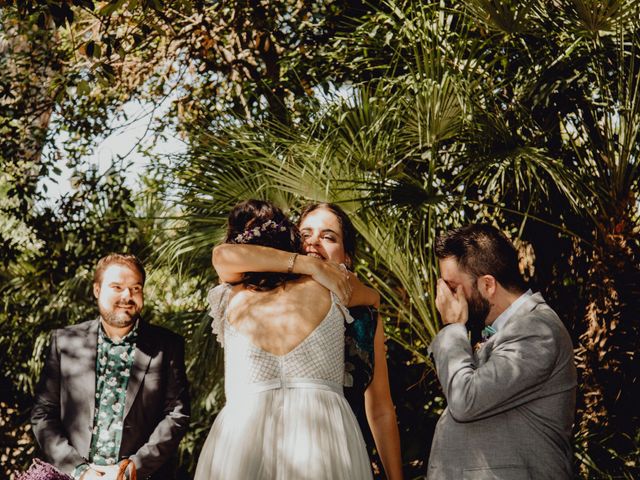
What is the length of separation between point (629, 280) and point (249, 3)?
3.84 meters

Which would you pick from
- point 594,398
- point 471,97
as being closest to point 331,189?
point 471,97

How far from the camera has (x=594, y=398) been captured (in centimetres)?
505

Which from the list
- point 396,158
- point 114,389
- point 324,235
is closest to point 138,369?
point 114,389

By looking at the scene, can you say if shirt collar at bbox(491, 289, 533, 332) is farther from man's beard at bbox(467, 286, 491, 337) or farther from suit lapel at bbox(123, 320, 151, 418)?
suit lapel at bbox(123, 320, 151, 418)

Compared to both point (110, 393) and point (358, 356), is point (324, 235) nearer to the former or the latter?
point (358, 356)

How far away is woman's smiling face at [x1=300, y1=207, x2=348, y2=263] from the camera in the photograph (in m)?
3.62

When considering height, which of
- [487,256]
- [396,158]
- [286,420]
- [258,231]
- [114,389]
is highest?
[396,158]

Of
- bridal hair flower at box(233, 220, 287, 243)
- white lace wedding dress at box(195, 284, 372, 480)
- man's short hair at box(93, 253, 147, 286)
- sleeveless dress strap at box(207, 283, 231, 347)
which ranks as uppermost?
man's short hair at box(93, 253, 147, 286)

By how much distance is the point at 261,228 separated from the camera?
10.1ft

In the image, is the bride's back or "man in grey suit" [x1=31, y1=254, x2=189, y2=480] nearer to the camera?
the bride's back

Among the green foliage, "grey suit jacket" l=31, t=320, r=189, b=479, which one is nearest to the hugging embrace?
"grey suit jacket" l=31, t=320, r=189, b=479

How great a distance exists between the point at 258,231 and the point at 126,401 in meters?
1.45

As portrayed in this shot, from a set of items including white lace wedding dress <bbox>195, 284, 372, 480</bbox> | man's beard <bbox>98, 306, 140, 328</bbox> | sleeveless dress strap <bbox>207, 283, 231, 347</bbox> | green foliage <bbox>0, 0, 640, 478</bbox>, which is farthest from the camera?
green foliage <bbox>0, 0, 640, 478</bbox>

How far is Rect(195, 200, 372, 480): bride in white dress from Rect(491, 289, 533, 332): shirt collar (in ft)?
1.78
